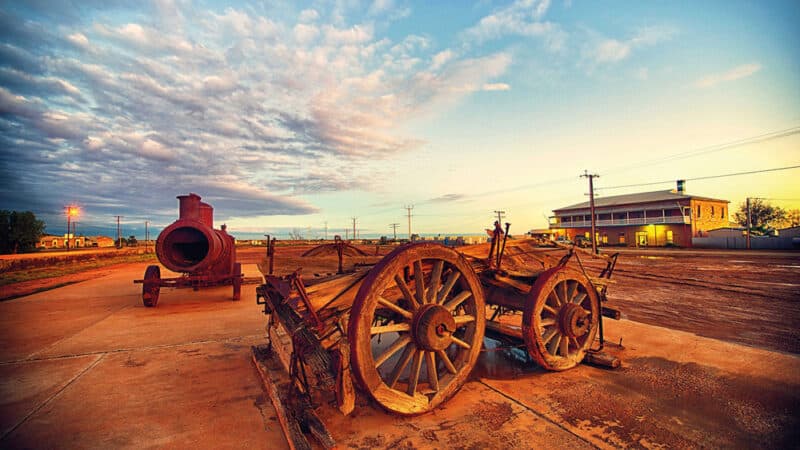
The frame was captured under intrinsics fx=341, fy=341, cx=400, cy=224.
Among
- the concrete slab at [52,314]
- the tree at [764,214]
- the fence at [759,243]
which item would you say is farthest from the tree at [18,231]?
the tree at [764,214]

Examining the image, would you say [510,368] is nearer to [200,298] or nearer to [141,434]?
[141,434]

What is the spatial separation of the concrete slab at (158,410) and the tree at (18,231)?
66.2 m

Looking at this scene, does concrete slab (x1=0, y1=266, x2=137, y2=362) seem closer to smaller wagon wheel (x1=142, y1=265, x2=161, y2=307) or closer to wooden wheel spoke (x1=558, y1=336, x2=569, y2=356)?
smaller wagon wheel (x1=142, y1=265, x2=161, y2=307)

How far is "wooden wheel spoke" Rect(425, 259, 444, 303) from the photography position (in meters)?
3.42

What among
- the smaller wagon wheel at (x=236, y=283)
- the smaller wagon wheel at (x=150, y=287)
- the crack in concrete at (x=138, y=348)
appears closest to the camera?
the crack in concrete at (x=138, y=348)

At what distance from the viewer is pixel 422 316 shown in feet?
10.6

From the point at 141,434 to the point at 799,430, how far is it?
5.89m

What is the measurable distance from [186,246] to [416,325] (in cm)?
949

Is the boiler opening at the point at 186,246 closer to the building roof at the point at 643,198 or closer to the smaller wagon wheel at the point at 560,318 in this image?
the smaller wagon wheel at the point at 560,318

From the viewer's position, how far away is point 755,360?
464 cm

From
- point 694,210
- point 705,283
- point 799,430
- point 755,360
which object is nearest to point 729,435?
point 799,430

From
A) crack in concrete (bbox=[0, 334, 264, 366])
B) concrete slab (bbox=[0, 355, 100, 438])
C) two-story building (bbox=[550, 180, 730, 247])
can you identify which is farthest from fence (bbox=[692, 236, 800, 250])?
concrete slab (bbox=[0, 355, 100, 438])

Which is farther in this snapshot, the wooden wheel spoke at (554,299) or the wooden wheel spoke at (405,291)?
the wooden wheel spoke at (554,299)

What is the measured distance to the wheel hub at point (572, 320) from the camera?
4.23m
